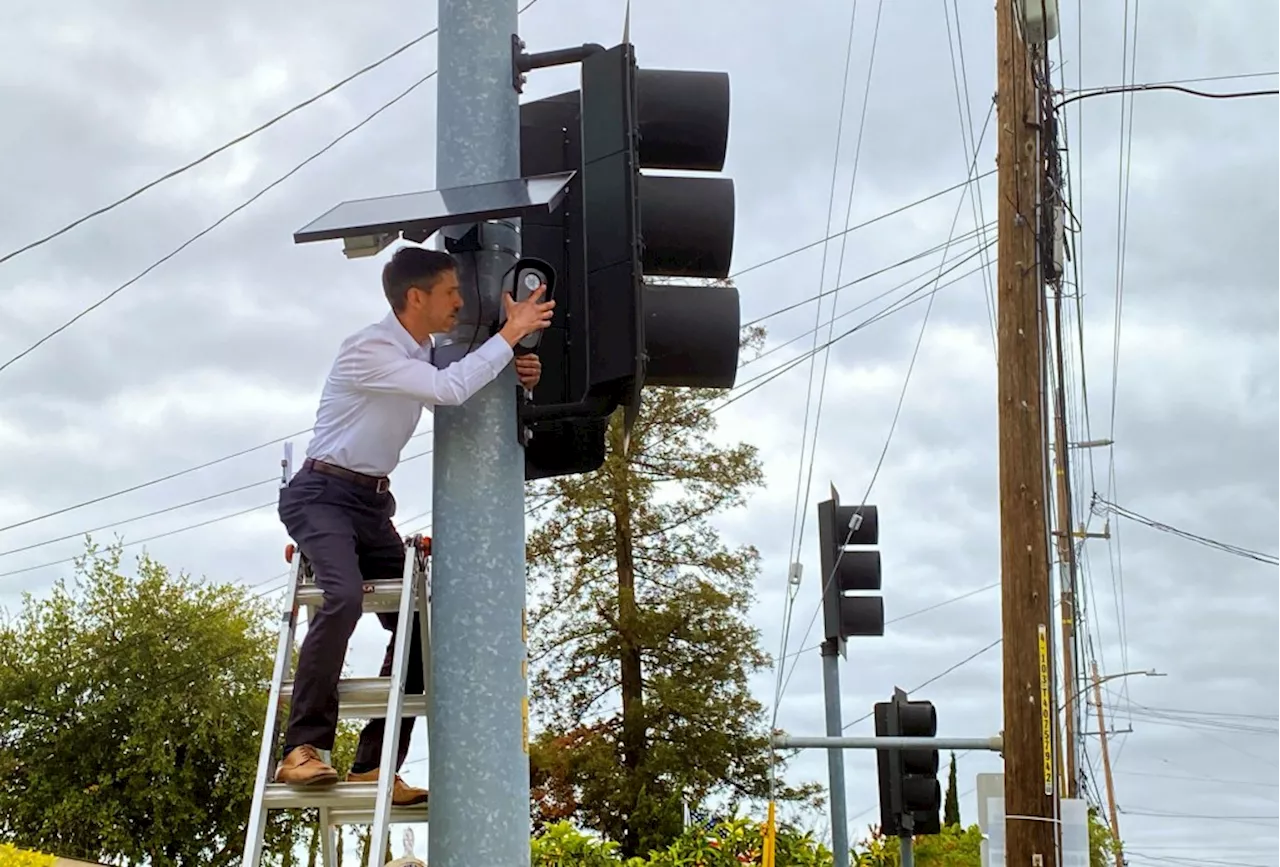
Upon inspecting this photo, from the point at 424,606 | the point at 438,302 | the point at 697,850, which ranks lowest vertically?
the point at 697,850

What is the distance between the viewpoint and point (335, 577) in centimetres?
451

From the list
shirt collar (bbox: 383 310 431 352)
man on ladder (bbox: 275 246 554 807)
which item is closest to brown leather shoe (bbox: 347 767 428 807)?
man on ladder (bbox: 275 246 554 807)

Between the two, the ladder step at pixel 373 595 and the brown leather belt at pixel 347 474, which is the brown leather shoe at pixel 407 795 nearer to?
the ladder step at pixel 373 595

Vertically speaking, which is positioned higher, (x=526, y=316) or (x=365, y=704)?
(x=526, y=316)

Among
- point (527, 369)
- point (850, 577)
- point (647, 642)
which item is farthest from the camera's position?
point (647, 642)

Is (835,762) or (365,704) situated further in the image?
(835,762)

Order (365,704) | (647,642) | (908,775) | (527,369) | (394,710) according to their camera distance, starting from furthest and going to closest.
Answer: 1. (647,642)
2. (908,775)
3. (365,704)
4. (527,369)
5. (394,710)

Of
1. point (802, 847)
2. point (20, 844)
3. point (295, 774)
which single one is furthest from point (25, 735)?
point (295, 774)

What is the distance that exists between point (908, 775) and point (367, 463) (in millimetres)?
9239

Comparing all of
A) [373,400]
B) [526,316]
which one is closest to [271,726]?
[373,400]

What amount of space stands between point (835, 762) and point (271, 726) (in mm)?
9393

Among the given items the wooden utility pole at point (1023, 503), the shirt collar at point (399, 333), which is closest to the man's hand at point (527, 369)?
the shirt collar at point (399, 333)

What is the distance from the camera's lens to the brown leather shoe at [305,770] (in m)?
4.34

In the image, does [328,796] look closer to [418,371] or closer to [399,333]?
[418,371]
